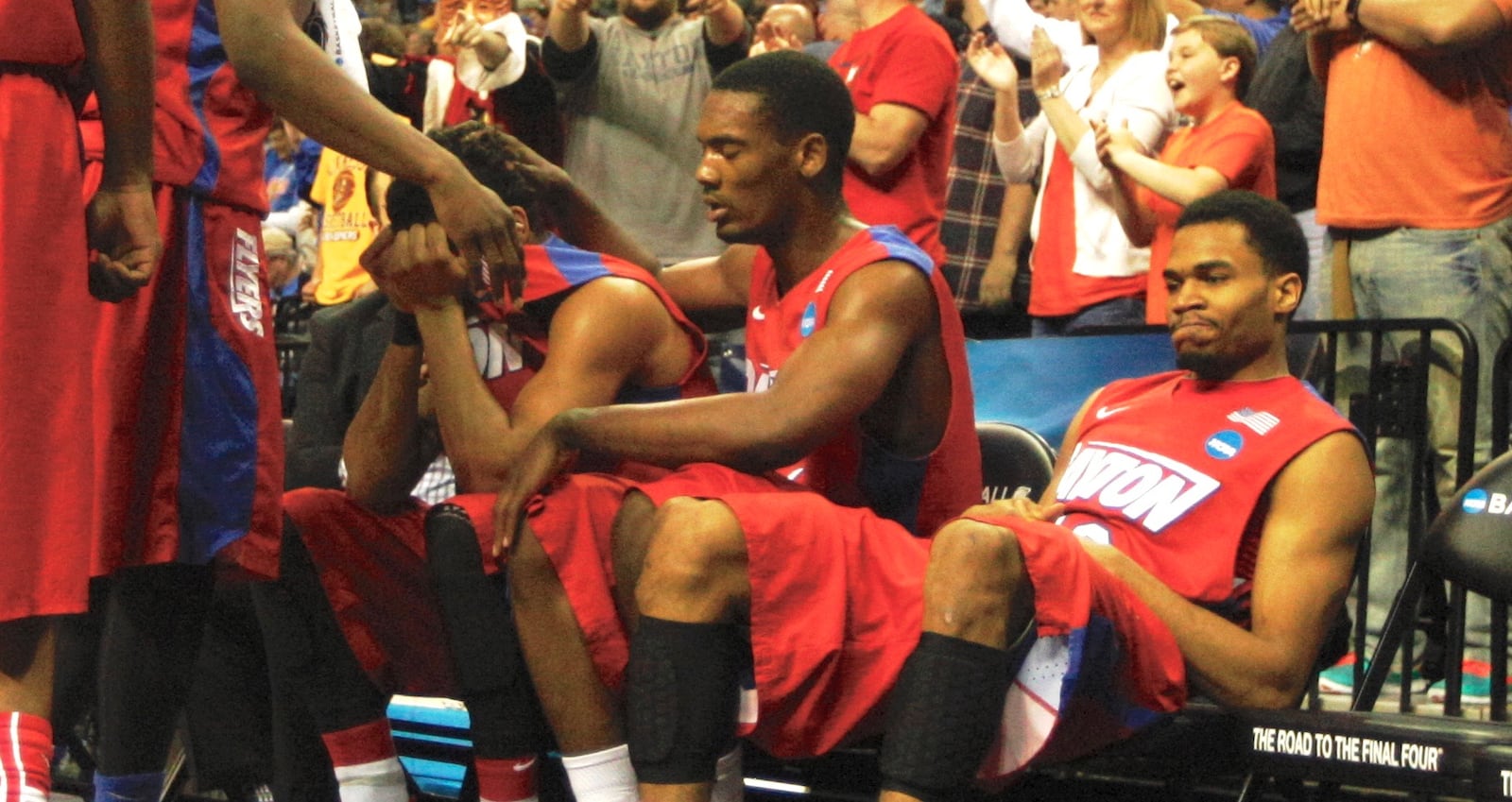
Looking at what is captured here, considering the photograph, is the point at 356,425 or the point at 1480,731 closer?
the point at 1480,731

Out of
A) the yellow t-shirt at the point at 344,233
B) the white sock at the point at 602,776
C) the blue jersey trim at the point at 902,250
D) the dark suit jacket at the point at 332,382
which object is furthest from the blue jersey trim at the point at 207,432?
the yellow t-shirt at the point at 344,233

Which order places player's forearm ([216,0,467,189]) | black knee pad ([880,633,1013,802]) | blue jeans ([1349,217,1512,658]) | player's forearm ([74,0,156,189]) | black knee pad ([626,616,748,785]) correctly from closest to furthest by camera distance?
1. player's forearm ([74,0,156,189])
2. black knee pad ([880,633,1013,802])
3. black knee pad ([626,616,748,785])
4. player's forearm ([216,0,467,189])
5. blue jeans ([1349,217,1512,658])

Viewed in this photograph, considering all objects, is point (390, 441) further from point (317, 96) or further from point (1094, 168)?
point (1094, 168)

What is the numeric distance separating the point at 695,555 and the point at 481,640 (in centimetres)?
54

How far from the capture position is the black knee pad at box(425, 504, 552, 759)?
296 centimetres

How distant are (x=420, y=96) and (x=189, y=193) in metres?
3.79

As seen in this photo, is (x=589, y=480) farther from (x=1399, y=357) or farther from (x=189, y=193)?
(x=1399, y=357)

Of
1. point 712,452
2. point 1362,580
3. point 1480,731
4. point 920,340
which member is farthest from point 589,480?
point 1362,580

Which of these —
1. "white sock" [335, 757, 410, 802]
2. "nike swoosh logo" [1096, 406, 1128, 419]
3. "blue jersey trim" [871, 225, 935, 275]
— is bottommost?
"white sock" [335, 757, 410, 802]

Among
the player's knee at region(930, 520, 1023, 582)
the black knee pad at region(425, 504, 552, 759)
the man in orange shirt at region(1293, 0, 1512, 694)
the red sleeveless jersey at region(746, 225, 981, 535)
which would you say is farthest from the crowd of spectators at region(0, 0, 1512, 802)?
the player's knee at region(930, 520, 1023, 582)

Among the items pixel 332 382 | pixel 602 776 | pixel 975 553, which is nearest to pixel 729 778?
pixel 602 776

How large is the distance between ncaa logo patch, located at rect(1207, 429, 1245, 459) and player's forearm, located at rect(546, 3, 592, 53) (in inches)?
110

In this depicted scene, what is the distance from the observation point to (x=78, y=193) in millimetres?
2076

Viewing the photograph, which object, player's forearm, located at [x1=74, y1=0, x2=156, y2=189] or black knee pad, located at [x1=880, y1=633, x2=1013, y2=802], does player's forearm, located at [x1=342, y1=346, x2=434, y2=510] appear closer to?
player's forearm, located at [x1=74, y1=0, x2=156, y2=189]
